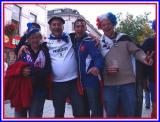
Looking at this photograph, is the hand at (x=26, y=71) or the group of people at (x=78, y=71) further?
the hand at (x=26, y=71)

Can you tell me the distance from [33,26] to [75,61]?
0.64 m

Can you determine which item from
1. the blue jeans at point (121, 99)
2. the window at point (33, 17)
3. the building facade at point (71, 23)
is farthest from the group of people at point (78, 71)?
the window at point (33, 17)

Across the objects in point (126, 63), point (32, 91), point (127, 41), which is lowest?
point (32, 91)

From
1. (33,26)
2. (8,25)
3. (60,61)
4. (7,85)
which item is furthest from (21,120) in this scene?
(8,25)

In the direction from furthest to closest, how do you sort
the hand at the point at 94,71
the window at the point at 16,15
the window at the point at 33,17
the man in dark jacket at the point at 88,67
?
the window at the point at 33,17
the window at the point at 16,15
the man in dark jacket at the point at 88,67
the hand at the point at 94,71

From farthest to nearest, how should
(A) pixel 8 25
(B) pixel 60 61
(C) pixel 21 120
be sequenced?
(A) pixel 8 25 → (B) pixel 60 61 → (C) pixel 21 120

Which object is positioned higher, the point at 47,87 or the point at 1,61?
the point at 1,61

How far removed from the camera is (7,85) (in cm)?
325

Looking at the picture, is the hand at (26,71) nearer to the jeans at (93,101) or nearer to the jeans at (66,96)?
the jeans at (66,96)

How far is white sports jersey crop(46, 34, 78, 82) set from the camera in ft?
10.3

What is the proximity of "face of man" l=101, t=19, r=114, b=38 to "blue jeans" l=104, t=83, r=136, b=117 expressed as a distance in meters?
0.57

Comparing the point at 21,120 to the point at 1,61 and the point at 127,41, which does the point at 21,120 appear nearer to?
the point at 1,61

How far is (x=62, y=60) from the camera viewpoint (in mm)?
3141

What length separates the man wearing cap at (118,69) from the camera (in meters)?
3.05
